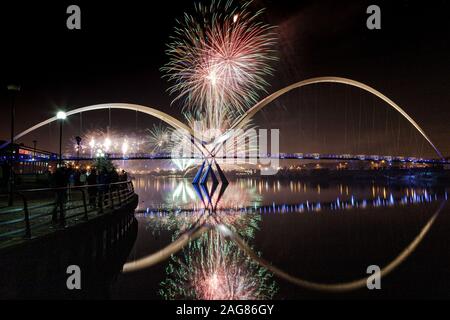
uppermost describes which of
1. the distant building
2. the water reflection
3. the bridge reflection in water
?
the distant building

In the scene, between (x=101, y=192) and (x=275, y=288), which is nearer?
(x=275, y=288)

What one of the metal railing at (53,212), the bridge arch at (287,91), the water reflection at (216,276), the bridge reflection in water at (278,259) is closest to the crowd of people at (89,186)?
the metal railing at (53,212)

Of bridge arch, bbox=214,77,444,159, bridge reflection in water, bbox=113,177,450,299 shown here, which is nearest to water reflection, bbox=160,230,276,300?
bridge reflection in water, bbox=113,177,450,299

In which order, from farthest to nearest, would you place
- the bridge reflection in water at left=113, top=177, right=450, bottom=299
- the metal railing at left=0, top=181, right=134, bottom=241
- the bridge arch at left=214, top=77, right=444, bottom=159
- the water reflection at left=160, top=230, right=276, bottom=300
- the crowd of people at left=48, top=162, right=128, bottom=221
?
the bridge arch at left=214, top=77, right=444, bottom=159, the crowd of people at left=48, top=162, right=128, bottom=221, the metal railing at left=0, top=181, right=134, bottom=241, the bridge reflection in water at left=113, top=177, right=450, bottom=299, the water reflection at left=160, top=230, right=276, bottom=300

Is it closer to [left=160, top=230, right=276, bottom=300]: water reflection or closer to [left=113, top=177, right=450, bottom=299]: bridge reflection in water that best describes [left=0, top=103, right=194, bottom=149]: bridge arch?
[left=113, top=177, right=450, bottom=299]: bridge reflection in water

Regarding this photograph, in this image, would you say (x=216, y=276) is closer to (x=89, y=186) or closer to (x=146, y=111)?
(x=89, y=186)

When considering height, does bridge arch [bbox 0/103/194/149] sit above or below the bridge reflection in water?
above

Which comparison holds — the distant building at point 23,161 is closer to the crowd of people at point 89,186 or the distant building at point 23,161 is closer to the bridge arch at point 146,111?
the crowd of people at point 89,186

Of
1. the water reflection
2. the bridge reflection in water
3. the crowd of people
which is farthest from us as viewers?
the crowd of people
